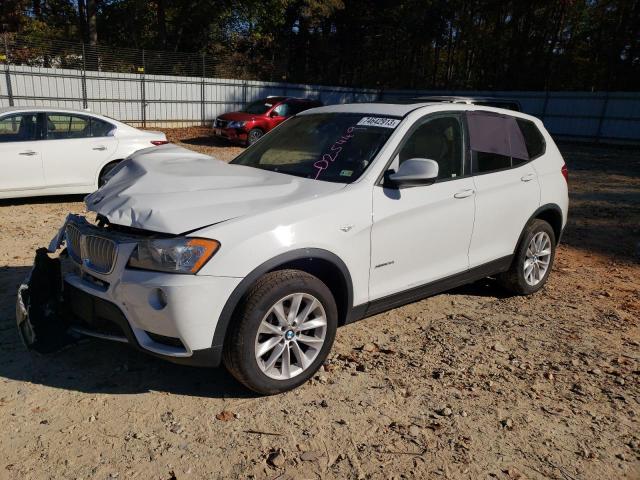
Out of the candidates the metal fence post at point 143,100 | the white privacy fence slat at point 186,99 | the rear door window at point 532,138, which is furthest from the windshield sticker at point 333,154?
the metal fence post at point 143,100

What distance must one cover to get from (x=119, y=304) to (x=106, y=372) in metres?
0.75

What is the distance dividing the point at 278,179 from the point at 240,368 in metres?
1.31

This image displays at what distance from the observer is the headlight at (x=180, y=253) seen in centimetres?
279

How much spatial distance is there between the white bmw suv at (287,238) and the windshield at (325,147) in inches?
0.6

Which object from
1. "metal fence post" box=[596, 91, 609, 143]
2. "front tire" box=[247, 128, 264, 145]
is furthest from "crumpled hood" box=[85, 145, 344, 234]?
"metal fence post" box=[596, 91, 609, 143]

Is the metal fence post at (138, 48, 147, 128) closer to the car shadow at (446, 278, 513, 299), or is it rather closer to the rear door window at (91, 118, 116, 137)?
the rear door window at (91, 118, 116, 137)

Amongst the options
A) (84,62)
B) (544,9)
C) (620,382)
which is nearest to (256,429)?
(620,382)

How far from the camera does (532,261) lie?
4.98 metres

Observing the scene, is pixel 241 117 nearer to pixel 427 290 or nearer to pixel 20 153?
pixel 20 153

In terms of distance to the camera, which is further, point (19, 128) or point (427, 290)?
point (19, 128)

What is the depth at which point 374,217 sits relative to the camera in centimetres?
344

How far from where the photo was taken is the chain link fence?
1867cm

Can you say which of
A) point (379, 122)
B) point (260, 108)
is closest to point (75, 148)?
point (379, 122)

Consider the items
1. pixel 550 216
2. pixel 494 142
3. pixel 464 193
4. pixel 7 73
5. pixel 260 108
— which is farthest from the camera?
pixel 260 108
